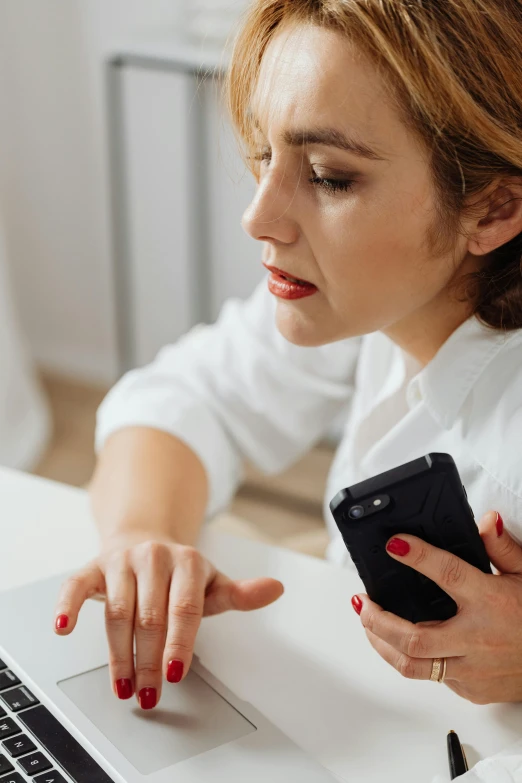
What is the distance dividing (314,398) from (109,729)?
0.54 metres

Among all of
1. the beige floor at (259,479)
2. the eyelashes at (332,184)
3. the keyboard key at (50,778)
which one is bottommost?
the beige floor at (259,479)

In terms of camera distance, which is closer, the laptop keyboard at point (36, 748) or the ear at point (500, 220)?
the laptop keyboard at point (36, 748)

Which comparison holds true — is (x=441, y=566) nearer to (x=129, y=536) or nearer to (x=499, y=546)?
(x=499, y=546)

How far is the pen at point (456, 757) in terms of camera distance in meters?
0.58

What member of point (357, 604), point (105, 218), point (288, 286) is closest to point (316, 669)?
point (357, 604)

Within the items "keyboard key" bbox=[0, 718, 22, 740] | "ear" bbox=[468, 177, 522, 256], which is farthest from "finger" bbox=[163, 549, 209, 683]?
"ear" bbox=[468, 177, 522, 256]

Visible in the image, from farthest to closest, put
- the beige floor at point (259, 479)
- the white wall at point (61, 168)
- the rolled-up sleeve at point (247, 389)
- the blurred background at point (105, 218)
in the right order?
the white wall at point (61, 168) < the blurred background at point (105, 218) < the beige floor at point (259, 479) < the rolled-up sleeve at point (247, 389)

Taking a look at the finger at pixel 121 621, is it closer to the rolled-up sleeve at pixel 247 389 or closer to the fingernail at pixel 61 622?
the fingernail at pixel 61 622

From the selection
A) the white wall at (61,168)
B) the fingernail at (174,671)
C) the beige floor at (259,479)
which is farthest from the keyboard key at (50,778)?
the white wall at (61,168)

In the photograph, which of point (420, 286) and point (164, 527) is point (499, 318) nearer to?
point (420, 286)

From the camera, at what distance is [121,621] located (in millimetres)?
667

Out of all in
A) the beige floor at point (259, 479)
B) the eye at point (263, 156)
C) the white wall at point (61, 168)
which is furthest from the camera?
the white wall at point (61, 168)

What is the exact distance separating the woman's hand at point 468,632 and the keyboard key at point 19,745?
216 mm

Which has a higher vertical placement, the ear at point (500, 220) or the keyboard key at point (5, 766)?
the ear at point (500, 220)
